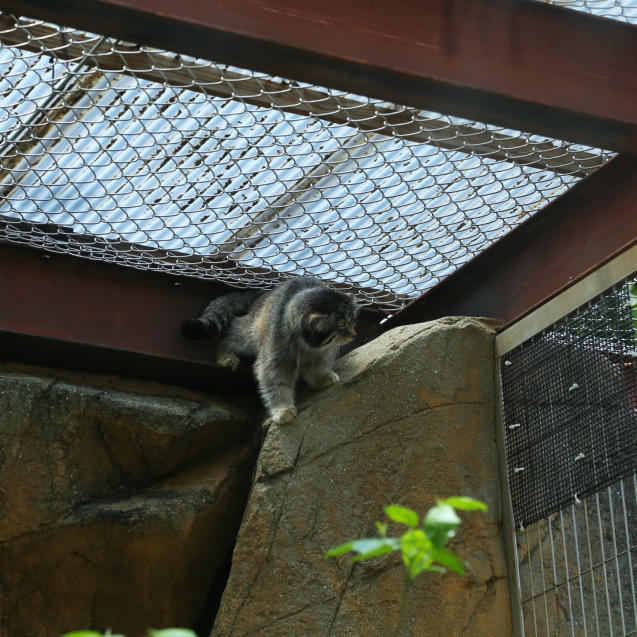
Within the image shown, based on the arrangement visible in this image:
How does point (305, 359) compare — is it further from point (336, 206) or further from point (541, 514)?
point (541, 514)

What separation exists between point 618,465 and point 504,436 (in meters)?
0.80

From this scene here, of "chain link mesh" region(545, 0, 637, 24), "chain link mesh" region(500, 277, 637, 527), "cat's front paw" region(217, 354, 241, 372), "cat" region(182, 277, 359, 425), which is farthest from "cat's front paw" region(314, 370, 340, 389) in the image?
"chain link mesh" region(545, 0, 637, 24)

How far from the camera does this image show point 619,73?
3.29 metres

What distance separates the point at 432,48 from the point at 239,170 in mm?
1315

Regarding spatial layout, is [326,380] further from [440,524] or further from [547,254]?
[440,524]

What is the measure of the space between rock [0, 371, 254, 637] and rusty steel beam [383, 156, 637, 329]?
1296 millimetres

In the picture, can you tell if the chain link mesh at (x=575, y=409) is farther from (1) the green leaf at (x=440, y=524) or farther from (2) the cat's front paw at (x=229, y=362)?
A: (1) the green leaf at (x=440, y=524)

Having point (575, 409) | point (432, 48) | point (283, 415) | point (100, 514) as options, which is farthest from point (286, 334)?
point (432, 48)

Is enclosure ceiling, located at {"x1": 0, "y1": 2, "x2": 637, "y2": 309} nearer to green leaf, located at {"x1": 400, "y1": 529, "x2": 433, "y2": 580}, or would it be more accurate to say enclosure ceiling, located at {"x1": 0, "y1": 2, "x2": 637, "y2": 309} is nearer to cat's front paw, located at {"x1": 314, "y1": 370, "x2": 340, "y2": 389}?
cat's front paw, located at {"x1": 314, "y1": 370, "x2": 340, "y2": 389}

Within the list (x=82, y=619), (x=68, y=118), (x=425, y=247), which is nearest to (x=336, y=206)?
(x=425, y=247)

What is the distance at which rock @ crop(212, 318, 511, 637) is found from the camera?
13.7 ft

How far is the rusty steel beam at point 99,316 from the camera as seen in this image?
189 inches

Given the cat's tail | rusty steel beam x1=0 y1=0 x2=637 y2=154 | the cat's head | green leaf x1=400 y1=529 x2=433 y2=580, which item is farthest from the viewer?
→ the cat's tail

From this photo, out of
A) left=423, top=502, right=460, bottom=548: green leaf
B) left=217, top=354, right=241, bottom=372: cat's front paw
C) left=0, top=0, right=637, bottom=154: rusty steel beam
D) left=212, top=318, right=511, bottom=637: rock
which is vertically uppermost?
left=217, top=354, right=241, bottom=372: cat's front paw
